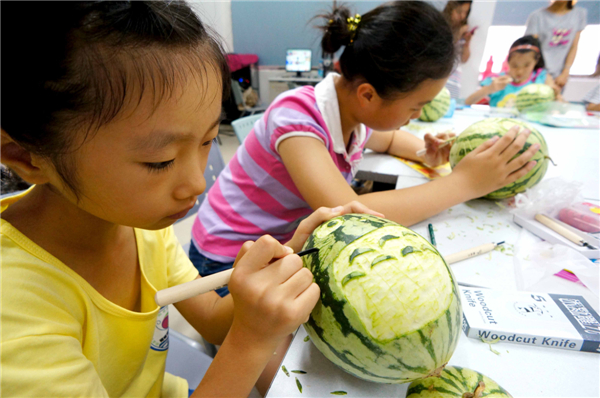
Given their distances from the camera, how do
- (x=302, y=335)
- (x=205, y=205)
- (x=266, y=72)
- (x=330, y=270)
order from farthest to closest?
(x=266, y=72)
(x=205, y=205)
(x=302, y=335)
(x=330, y=270)

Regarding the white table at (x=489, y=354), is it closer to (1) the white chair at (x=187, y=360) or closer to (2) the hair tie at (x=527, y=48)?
(1) the white chair at (x=187, y=360)

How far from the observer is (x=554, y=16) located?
3426 mm

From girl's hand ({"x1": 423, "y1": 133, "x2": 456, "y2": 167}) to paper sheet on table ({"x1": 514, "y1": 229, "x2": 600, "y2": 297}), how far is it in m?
0.66

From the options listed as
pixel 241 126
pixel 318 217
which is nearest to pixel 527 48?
pixel 241 126

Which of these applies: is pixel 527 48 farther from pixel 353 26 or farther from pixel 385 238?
pixel 385 238

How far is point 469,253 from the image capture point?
0.93m

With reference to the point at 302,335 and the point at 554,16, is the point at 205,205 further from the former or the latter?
the point at 554,16

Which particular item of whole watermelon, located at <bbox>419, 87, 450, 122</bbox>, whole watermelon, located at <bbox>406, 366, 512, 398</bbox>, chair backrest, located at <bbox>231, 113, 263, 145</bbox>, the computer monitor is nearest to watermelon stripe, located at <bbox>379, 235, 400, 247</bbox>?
whole watermelon, located at <bbox>406, 366, 512, 398</bbox>

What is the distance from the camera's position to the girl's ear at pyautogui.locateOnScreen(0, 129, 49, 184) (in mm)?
521

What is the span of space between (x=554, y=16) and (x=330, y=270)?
14.1ft

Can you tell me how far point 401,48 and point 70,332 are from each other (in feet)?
4.01

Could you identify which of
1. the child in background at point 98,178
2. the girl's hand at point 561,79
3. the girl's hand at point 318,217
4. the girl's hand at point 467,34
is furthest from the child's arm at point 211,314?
the girl's hand at point 561,79

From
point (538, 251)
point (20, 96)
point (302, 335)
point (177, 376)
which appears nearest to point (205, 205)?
point (177, 376)

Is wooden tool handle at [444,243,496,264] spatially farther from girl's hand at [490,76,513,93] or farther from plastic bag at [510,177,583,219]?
girl's hand at [490,76,513,93]
